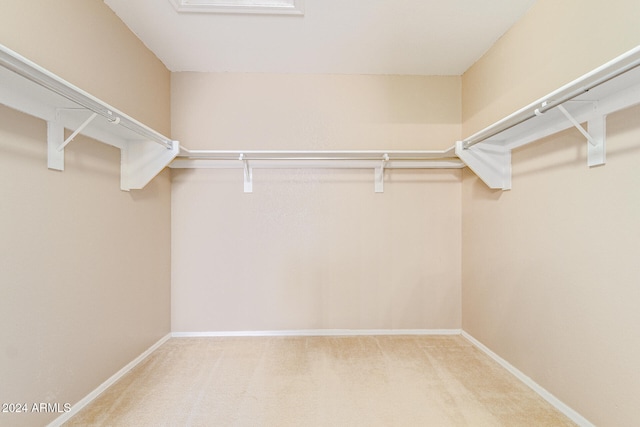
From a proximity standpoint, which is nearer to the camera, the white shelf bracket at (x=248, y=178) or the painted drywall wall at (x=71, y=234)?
the painted drywall wall at (x=71, y=234)

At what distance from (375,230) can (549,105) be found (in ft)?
4.49

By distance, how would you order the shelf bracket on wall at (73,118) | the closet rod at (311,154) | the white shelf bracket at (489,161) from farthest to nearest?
the closet rod at (311,154) < the white shelf bracket at (489,161) < the shelf bracket on wall at (73,118)

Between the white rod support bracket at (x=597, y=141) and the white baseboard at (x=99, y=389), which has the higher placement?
the white rod support bracket at (x=597, y=141)

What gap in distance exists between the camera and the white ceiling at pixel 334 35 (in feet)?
5.22

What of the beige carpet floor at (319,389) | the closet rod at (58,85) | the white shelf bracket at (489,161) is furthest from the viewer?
the white shelf bracket at (489,161)

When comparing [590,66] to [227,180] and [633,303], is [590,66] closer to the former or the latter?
[633,303]

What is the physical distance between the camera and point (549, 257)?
1.46m

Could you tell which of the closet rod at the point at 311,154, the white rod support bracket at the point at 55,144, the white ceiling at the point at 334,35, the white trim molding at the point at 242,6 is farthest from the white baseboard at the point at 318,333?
the white trim molding at the point at 242,6

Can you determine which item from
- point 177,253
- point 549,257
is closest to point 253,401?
point 177,253

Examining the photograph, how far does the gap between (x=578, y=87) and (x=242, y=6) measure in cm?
156

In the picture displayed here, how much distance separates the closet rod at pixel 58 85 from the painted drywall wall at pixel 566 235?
→ 2046 millimetres

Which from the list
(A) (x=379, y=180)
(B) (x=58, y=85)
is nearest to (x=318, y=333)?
(A) (x=379, y=180)

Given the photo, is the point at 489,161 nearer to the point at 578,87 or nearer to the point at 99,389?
the point at 578,87

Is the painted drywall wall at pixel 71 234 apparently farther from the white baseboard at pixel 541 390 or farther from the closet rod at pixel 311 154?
the white baseboard at pixel 541 390
